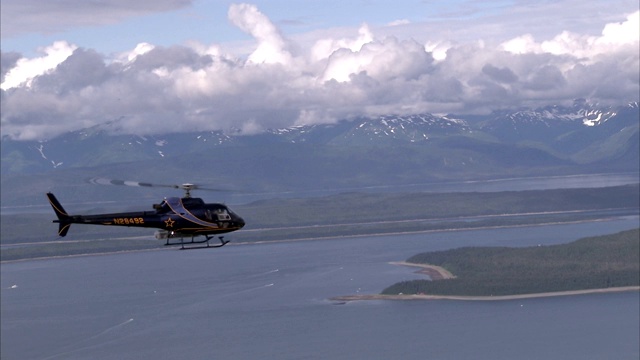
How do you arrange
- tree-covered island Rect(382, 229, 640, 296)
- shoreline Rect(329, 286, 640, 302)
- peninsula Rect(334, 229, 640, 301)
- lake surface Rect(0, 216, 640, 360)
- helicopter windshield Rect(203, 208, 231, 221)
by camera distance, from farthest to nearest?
tree-covered island Rect(382, 229, 640, 296) → peninsula Rect(334, 229, 640, 301) → shoreline Rect(329, 286, 640, 302) → lake surface Rect(0, 216, 640, 360) → helicopter windshield Rect(203, 208, 231, 221)

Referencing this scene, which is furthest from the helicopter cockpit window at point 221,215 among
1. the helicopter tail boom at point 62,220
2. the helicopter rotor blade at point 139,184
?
the helicopter tail boom at point 62,220

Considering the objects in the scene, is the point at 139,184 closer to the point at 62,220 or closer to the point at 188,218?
the point at 188,218

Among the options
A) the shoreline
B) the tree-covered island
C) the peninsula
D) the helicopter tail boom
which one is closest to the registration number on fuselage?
the helicopter tail boom

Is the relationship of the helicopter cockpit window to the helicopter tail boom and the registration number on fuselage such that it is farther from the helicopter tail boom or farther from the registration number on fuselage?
the helicopter tail boom

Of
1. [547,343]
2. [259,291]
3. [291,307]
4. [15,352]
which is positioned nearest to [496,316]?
[547,343]

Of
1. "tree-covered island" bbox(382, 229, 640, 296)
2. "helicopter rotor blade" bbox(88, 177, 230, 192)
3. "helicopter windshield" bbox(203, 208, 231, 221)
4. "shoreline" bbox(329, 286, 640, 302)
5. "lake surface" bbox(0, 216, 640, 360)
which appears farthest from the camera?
"tree-covered island" bbox(382, 229, 640, 296)

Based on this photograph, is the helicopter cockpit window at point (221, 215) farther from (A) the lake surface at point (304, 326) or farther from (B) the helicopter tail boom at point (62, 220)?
(A) the lake surface at point (304, 326)

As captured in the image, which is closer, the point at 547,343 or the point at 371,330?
the point at 547,343

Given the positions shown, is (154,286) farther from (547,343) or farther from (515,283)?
(547,343)

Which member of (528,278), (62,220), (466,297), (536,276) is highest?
(62,220)

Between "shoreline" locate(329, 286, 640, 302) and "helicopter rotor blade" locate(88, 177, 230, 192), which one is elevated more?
"helicopter rotor blade" locate(88, 177, 230, 192)

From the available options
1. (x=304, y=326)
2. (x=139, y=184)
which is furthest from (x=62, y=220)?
(x=304, y=326)
